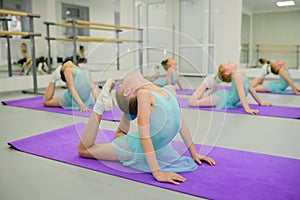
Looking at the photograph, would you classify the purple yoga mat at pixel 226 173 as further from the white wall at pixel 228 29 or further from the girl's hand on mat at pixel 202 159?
the white wall at pixel 228 29

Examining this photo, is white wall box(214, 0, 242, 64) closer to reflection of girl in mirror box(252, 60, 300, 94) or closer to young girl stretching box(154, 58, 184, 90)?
reflection of girl in mirror box(252, 60, 300, 94)

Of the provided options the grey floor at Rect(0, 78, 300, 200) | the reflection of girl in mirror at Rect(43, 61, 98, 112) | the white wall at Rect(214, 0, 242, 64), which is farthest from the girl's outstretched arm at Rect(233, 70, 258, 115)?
the white wall at Rect(214, 0, 242, 64)

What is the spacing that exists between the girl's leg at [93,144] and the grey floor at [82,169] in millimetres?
120

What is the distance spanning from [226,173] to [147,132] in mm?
453

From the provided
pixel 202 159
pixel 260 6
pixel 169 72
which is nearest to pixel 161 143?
pixel 202 159

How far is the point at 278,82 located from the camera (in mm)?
4727

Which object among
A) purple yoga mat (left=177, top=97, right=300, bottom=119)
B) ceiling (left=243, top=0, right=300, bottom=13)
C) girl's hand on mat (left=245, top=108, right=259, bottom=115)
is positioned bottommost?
purple yoga mat (left=177, top=97, right=300, bottom=119)

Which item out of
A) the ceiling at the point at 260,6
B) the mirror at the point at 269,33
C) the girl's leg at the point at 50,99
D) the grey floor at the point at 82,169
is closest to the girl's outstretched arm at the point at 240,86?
the grey floor at the point at 82,169

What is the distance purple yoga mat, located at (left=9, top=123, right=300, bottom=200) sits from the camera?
4.24ft

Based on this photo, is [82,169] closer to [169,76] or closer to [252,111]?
[169,76]

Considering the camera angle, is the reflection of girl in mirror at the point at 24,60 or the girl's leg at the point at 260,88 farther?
the reflection of girl in mirror at the point at 24,60

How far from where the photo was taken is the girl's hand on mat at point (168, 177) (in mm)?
1397

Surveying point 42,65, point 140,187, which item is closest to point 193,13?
point 42,65

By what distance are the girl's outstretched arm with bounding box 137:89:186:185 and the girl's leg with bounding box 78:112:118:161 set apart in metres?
0.30
